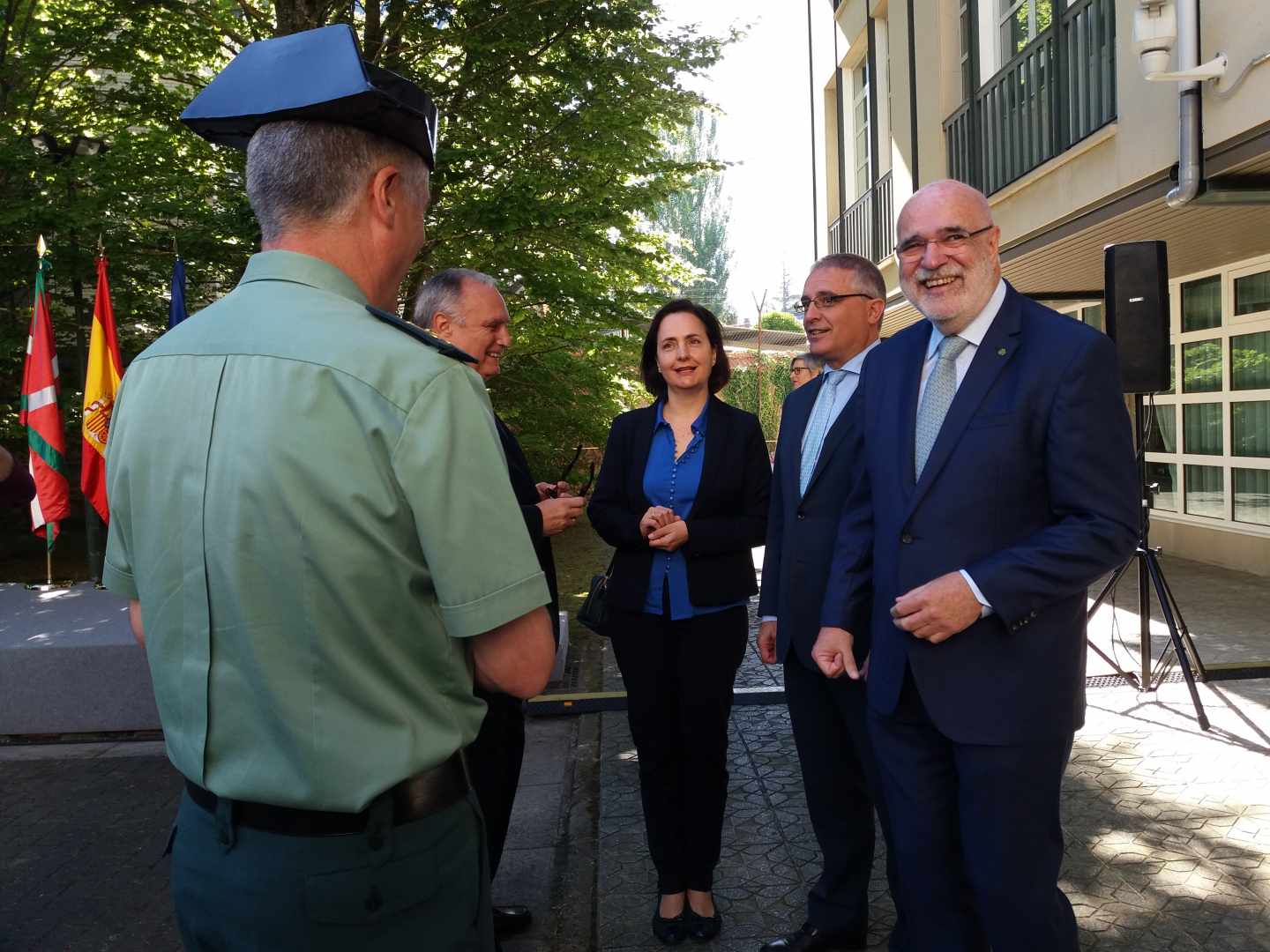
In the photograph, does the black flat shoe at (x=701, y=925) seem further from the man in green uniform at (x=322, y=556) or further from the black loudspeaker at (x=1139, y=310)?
the black loudspeaker at (x=1139, y=310)

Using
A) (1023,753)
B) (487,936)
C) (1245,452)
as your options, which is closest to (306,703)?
(487,936)

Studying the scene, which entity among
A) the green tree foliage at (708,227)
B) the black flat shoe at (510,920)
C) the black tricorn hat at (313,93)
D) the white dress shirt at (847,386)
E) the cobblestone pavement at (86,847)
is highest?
the green tree foliage at (708,227)

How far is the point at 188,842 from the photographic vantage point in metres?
1.55

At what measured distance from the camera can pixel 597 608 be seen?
139 inches

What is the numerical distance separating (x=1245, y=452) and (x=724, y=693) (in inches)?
358

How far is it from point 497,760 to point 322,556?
213 centimetres

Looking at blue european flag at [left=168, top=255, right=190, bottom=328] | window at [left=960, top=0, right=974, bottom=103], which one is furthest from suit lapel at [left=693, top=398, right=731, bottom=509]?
window at [left=960, top=0, right=974, bottom=103]

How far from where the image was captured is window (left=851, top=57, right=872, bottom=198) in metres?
17.3

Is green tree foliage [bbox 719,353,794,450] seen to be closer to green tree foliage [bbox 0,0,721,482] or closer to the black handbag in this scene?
green tree foliage [bbox 0,0,721,482]

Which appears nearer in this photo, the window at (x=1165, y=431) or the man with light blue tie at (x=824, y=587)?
the man with light blue tie at (x=824, y=587)

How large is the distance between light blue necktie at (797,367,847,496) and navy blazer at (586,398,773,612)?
0.31m

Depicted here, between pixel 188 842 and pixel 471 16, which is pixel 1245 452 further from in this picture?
pixel 188 842

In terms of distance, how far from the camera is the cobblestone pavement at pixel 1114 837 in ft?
11.2

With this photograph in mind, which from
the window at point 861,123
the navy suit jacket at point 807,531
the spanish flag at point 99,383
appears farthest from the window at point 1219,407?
the spanish flag at point 99,383
